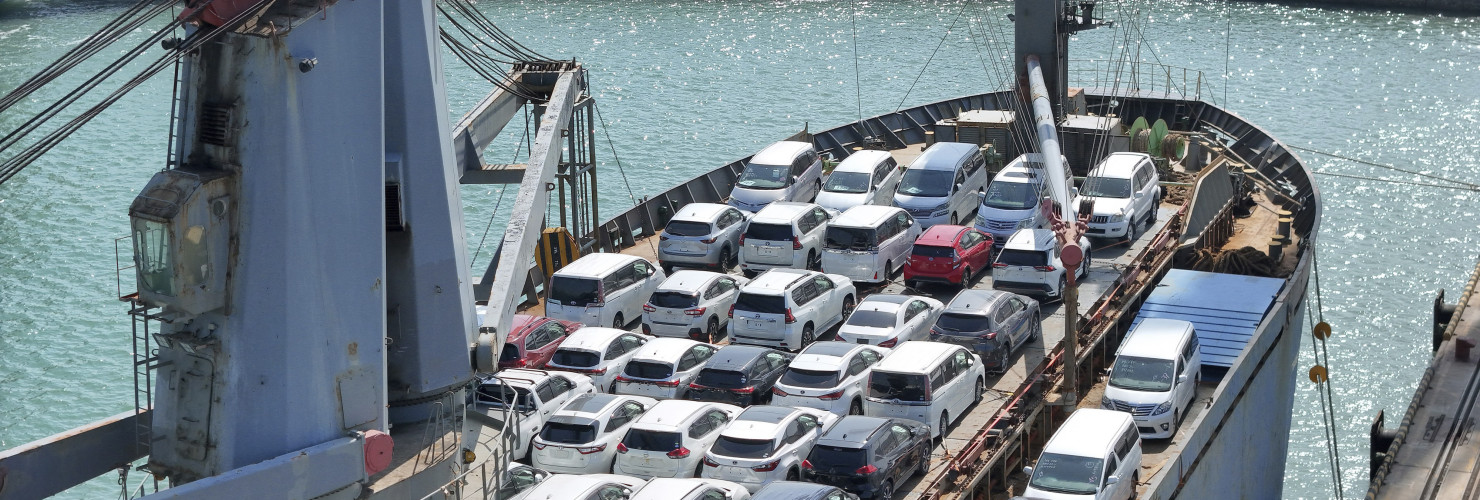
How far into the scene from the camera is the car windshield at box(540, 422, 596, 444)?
843 inches

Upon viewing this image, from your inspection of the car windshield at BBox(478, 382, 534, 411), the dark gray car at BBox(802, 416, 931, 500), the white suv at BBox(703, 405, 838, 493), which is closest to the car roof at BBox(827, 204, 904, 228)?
the white suv at BBox(703, 405, 838, 493)

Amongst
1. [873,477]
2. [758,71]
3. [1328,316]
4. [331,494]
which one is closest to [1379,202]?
[1328,316]

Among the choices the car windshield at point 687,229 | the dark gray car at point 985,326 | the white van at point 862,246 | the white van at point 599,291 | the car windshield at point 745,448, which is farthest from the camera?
the car windshield at point 687,229

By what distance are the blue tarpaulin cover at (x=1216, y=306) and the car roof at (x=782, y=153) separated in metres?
8.63

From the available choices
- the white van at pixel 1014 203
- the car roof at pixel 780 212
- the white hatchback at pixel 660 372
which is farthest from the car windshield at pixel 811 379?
the white van at pixel 1014 203

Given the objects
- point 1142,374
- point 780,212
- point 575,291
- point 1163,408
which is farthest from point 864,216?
point 1163,408

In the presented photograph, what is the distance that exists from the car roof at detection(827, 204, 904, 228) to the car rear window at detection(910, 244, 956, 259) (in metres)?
0.92

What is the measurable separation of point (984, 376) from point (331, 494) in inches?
505

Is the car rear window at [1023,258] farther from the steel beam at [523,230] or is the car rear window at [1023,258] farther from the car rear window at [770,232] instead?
the steel beam at [523,230]

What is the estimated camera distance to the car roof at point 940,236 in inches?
1131

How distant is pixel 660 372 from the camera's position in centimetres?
2380

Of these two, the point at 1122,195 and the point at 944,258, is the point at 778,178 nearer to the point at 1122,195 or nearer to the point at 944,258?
the point at 944,258

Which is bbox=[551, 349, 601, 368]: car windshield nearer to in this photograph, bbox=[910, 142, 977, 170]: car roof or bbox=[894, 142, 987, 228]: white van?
bbox=[894, 142, 987, 228]: white van

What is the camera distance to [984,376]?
942 inches
